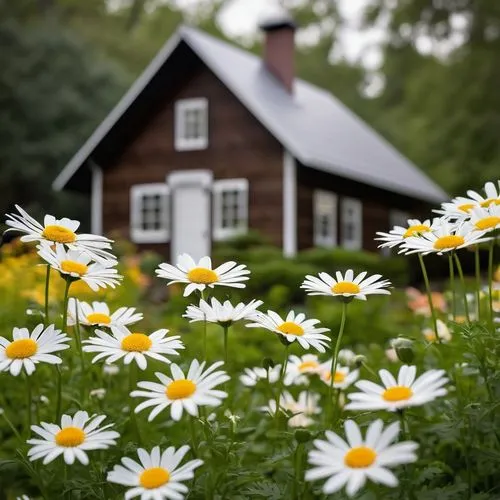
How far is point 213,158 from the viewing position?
15414 mm

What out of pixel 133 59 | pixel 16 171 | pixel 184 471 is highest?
pixel 133 59

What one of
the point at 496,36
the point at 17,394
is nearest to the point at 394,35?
the point at 496,36

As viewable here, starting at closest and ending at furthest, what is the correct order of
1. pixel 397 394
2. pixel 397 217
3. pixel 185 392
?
1. pixel 397 394
2. pixel 185 392
3. pixel 397 217

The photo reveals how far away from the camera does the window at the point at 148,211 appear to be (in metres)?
15.9

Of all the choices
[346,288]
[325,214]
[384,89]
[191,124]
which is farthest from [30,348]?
[384,89]

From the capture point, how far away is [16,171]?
20.0m

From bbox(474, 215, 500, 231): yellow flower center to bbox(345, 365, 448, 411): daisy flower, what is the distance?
1.37ft

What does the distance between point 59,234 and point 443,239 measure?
0.80 m

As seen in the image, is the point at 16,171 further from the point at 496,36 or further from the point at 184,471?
the point at 184,471

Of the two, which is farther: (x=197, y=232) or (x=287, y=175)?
(x=197, y=232)

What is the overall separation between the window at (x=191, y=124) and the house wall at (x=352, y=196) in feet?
7.24

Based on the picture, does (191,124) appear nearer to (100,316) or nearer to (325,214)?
(325,214)

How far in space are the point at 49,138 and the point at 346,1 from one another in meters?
11.9

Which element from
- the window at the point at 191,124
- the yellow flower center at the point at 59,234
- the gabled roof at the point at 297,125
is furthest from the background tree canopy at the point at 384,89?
the yellow flower center at the point at 59,234
